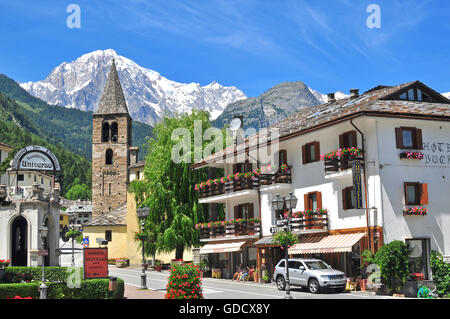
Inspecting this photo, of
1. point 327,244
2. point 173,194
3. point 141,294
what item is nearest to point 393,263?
point 327,244

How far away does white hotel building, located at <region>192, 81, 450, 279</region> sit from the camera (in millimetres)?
32812

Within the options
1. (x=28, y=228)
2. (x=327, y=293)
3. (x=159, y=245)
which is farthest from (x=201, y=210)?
(x=327, y=293)

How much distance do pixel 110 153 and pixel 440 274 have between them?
77.8 metres

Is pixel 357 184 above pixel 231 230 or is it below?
above

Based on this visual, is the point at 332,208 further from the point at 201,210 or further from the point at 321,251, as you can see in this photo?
the point at 201,210

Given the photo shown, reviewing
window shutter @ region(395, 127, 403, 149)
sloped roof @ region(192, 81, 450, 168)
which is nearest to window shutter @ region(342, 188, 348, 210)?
window shutter @ region(395, 127, 403, 149)

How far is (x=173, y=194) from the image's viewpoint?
52.0 meters

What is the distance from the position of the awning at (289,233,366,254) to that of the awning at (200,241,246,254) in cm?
631

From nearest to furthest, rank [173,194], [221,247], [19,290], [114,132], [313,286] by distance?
[19,290]
[313,286]
[221,247]
[173,194]
[114,132]

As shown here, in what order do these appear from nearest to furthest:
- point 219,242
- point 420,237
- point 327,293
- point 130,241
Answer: point 327,293 < point 420,237 < point 219,242 < point 130,241

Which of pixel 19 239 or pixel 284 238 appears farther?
pixel 19 239

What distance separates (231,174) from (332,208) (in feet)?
43.4

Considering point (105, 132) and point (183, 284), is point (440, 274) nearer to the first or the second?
point (183, 284)

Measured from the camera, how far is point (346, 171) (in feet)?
110
